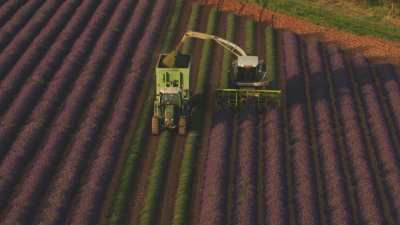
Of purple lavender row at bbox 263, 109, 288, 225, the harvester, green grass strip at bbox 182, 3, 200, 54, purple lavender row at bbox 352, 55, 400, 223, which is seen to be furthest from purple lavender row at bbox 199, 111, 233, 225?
green grass strip at bbox 182, 3, 200, 54

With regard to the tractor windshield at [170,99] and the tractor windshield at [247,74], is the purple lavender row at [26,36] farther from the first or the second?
the tractor windshield at [247,74]

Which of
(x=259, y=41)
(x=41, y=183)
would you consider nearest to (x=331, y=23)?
(x=259, y=41)

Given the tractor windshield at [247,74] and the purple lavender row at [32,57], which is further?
the purple lavender row at [32,57]

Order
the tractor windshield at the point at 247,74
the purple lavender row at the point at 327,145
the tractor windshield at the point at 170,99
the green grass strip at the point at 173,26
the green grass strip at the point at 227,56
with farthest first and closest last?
the green grass strip at the point at 173,26 → the green grass strip at the point at 227,56 → the tractor windshield at the point at 247,74 → the tractor windshield at the point at 170,99 → the purple lavender row at the point at 327,145

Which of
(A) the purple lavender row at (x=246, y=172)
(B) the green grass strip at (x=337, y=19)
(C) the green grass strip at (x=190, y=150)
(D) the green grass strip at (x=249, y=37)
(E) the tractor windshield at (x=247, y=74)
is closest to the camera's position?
(A) the purple lavender row at (x=246, y=172)

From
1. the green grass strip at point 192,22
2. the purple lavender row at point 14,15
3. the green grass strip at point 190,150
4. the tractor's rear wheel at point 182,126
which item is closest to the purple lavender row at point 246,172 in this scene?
the green grass strip at point 190,150

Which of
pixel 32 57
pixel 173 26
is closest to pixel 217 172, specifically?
pixel 32 57

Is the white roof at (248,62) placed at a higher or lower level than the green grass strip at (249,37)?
lower
